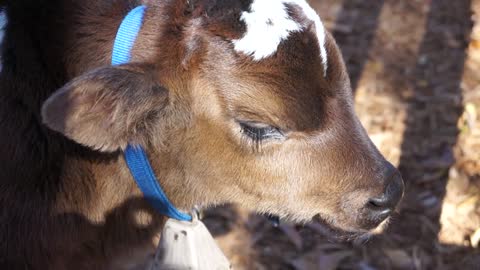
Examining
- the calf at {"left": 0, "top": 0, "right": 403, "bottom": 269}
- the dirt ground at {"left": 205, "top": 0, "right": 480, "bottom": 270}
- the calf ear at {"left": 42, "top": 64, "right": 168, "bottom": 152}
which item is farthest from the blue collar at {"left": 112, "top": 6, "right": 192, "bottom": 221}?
the dirt ground at {"left": 205, "top": 0, "right": 480, "bottom": 270}

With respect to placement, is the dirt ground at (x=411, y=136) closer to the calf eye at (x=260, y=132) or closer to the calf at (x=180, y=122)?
the calf at (x=180, y=122)

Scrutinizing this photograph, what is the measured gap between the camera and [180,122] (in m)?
2.30

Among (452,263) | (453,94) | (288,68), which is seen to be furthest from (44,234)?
(453,94)

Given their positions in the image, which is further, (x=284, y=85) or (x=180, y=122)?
(x=180, y=122)

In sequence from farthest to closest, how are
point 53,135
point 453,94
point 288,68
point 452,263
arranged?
point 453,94 → point 452,263 → point 53,135 → point 288,68

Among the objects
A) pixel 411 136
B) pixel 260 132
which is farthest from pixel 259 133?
pixel 411 136

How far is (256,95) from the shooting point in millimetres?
2186

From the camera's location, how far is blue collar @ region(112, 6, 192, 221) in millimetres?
2281

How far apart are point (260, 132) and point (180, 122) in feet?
0.93

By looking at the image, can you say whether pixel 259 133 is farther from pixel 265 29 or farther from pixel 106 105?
pixel 106 105

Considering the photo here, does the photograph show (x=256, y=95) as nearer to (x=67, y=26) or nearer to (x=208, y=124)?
(x=208, y=124)

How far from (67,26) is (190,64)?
51 centimetres

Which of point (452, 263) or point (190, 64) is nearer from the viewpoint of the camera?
point (190, 64)

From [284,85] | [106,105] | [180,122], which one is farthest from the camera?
[180,122]
